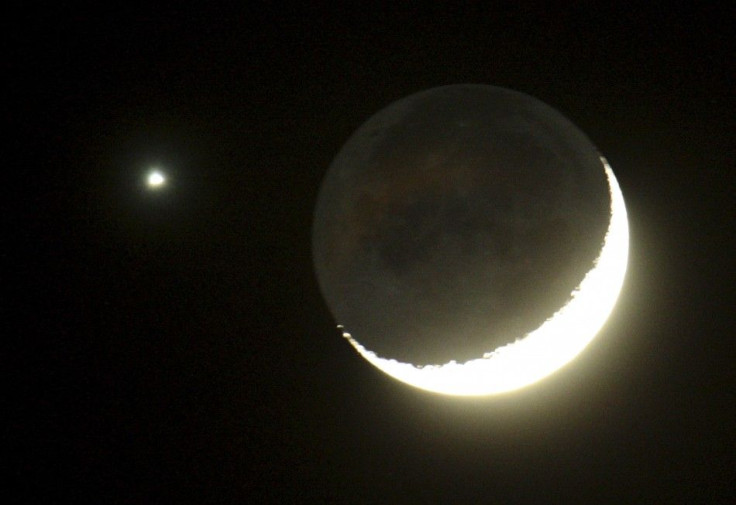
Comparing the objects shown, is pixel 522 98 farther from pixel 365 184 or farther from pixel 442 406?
pixel 442 406

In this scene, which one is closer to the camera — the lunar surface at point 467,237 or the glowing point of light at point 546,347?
the lunar surface at point 467,237

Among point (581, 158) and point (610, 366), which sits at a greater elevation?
point (581, 158)

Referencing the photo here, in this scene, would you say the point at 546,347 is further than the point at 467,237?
Yes

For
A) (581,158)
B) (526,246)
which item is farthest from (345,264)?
(581,158)

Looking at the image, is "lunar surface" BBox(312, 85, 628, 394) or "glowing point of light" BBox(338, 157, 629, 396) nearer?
"lunar surface" BBox(312, 85, 628, 394)
